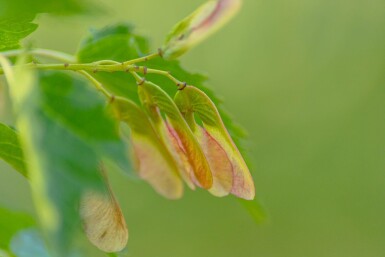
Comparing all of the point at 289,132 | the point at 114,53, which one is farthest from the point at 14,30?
the point at 289,132

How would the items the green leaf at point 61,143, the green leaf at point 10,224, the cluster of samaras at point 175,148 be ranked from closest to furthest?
the green leaf at point 61,143, the cluster of samaras at point 175,148, the green leaf at point 10,224

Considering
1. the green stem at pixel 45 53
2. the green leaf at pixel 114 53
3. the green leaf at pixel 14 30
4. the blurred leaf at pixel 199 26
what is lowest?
the blurred leaf at pixel 199 26

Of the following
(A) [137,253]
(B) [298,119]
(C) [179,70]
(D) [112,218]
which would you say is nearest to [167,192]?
(D) [112,218]

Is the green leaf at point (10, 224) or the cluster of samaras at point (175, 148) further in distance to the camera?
the green leaf at point (10, 224)

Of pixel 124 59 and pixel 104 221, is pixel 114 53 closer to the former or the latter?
pixel 124 59

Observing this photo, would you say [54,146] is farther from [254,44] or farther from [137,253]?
[254,44]

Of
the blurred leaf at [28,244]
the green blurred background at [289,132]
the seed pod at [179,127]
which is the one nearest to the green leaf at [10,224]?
the blurred leaf at [28,244]

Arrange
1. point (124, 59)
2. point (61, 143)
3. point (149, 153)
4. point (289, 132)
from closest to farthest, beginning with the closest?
point (61, 143) → point (149, 153) → point (124, 59) → point (289, 132)

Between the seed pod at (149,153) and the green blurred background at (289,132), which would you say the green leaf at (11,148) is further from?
the green blurred background at (289,132)
